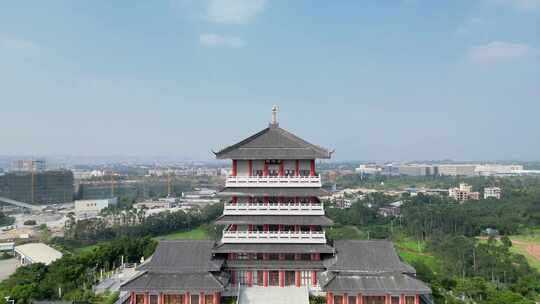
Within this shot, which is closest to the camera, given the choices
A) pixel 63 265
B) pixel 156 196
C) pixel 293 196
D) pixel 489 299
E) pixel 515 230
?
pixel 293 196

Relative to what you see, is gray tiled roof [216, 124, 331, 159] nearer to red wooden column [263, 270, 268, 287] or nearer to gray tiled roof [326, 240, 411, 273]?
gray tiled roof [326, 240, 411, 273]

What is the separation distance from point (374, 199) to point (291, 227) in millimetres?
84690

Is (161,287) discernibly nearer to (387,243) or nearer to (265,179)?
(265,179)

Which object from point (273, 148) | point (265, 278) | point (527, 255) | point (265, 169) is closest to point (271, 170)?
point (265, 169)

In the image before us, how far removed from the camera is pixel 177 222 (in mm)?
76562

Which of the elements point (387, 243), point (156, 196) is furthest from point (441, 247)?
point (156, 196)

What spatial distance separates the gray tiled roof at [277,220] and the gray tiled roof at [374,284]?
2.99m

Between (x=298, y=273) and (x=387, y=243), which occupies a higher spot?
(x=387, y=243)

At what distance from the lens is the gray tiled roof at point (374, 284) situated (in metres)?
22.6

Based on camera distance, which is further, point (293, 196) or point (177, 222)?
point (177, 222)

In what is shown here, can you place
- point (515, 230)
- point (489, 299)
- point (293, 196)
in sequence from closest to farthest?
point (293, 196) → point (489, 299) → point (515, 230)

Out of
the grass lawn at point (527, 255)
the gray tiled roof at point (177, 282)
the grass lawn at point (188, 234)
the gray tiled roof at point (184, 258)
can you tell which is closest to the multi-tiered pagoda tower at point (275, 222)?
the gray tiled roof at point (184, 258)

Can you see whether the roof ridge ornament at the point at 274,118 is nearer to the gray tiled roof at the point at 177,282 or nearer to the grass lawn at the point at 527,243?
A: the gray tiled roof at the point at 177,282

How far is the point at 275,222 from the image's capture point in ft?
81.9
